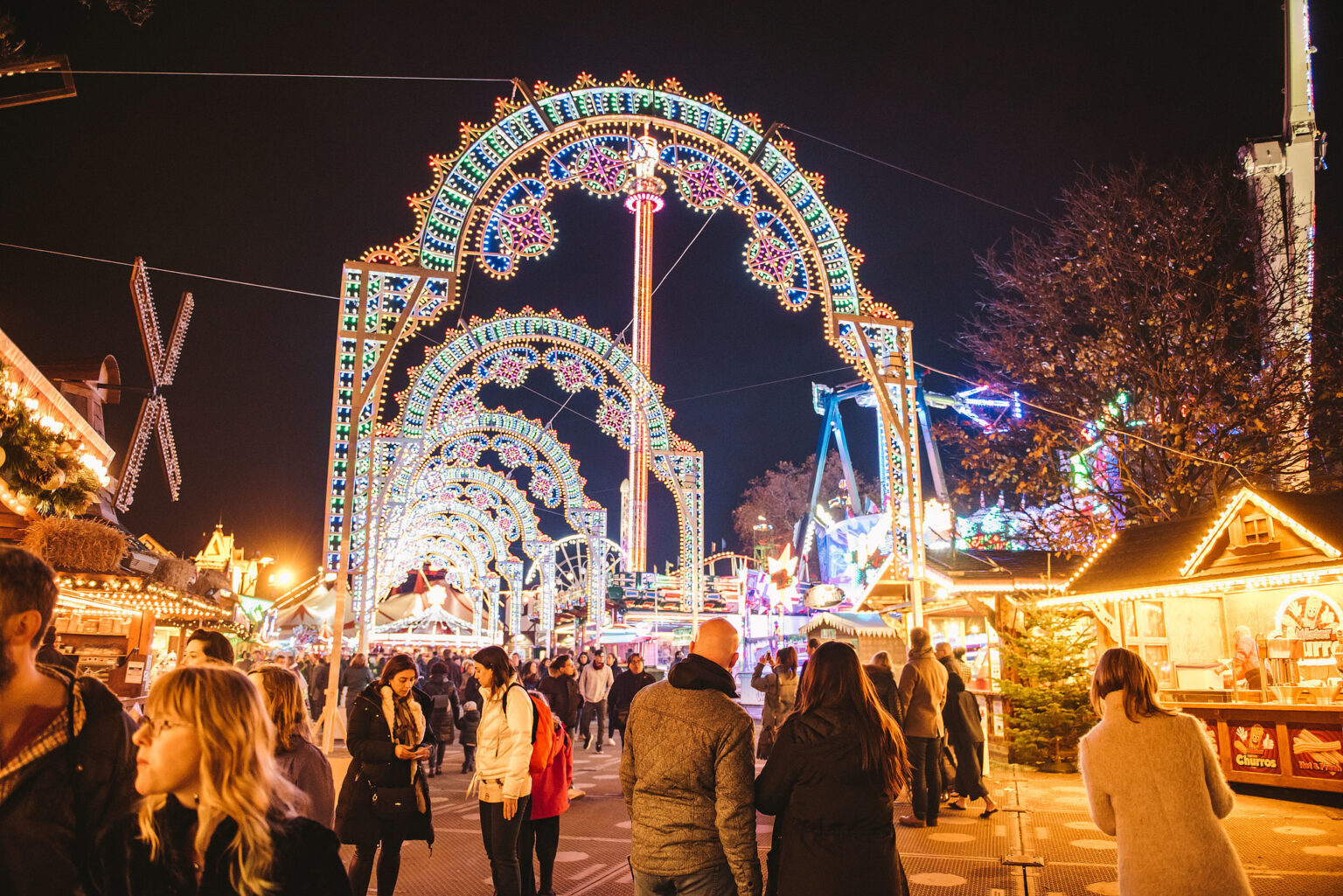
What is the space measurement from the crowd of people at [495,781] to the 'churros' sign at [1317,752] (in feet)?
24.9

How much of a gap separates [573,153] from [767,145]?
10.2 ft

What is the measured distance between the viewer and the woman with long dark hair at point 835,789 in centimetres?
344

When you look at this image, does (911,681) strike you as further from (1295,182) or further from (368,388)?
(1295,182)

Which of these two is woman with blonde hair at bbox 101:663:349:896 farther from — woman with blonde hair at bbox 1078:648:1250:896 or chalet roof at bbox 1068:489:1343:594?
chalet roof at bbox 1068:489:1343:594

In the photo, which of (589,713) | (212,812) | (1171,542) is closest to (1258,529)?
(1171,542)

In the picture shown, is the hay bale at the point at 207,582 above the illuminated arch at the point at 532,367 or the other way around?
the other way around

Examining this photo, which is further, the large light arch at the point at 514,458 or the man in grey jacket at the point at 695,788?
the large light arch at the point at 514,458

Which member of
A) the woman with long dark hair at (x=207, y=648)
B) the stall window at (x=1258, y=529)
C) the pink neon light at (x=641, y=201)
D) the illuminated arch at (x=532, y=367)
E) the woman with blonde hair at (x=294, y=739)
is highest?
the pink neon light at (x=641, y=201)

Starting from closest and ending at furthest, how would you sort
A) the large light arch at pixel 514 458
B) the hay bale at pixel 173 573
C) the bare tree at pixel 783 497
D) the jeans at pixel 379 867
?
1. the jeans at pixel 379 867
2. the hay bale at pixel 173 573
3. the large light arch at pixel 514 458
4. the bare tree at pixel 783 497

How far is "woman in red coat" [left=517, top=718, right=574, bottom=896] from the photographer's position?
594 cm

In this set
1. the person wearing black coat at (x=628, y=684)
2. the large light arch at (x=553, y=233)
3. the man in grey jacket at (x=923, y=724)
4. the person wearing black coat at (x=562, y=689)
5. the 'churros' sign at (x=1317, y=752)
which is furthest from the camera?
the person wearing black coat at (x=628, y=684)

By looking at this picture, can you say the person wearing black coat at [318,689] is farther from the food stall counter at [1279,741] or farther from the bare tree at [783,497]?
the bare tree at [783,497]

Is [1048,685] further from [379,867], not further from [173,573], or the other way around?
[173,573]

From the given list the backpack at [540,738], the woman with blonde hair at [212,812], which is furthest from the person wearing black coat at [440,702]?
the woman with blonde hair at [212,812]
